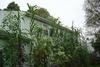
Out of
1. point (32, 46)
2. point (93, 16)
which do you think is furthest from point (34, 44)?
point (93, 16)

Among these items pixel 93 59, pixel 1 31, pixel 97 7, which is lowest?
pixel 93 59

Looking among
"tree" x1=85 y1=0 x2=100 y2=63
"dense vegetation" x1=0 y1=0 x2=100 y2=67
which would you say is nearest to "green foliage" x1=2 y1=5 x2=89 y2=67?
"dense vegetation" x1=0 y1=0 x2=100 y2=67

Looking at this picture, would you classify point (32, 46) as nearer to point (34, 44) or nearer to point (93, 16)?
point (34, 44)

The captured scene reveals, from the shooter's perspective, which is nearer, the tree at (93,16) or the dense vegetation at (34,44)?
the dense vegetation at (34,44)

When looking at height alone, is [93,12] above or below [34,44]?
above

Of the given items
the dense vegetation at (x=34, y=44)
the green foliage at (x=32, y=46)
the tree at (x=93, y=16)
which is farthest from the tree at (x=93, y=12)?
the green foliage at (x=32, y=46)

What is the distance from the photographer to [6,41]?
2320 centimetres

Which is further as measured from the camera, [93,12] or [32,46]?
[93,12]

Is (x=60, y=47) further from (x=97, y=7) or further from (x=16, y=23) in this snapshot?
(x=97, y=7)

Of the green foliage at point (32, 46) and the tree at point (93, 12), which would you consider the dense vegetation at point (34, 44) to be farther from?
the tree at point (93, 12)

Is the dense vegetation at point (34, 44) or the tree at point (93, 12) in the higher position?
the tree at point (93, 12)

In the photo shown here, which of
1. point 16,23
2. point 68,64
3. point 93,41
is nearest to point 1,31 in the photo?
point 16,23

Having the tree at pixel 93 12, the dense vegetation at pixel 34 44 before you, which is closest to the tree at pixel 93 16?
the tree at pixel 93 12

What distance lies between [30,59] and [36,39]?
1.58m
